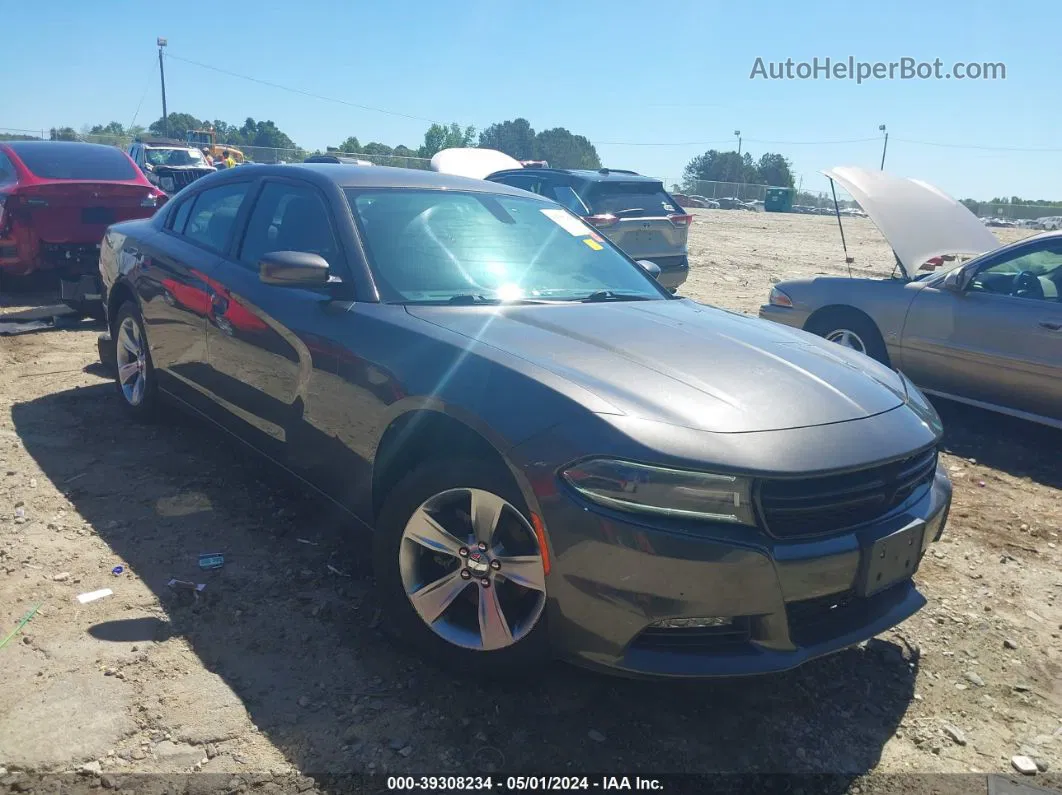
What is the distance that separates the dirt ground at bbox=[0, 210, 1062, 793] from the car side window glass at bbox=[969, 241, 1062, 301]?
209 centimetres

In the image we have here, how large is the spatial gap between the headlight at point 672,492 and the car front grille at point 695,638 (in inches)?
13.0

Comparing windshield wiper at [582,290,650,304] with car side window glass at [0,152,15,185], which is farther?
car side window glass at [0,152,15,185]

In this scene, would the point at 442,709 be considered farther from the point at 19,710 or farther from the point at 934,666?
the point at 934,666

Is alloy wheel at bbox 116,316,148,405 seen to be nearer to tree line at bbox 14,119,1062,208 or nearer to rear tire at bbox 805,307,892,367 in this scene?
rear tire at bbox 805,307,892,367

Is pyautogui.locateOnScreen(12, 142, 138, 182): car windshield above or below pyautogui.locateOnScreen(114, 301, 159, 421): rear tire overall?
above

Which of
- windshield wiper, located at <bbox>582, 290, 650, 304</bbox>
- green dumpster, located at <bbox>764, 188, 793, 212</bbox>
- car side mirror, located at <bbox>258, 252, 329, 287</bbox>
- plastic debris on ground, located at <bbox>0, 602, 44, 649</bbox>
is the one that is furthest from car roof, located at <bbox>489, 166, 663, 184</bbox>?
green dumpster, located at <bbox>764, 188, 793, 212</bbox>

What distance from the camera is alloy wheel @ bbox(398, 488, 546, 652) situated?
248 cm

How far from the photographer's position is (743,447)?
2318 millimetres

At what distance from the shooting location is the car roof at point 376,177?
12.1 feet

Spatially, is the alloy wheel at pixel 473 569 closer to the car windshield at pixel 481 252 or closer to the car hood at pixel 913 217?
the car windshield at pixel 481 252

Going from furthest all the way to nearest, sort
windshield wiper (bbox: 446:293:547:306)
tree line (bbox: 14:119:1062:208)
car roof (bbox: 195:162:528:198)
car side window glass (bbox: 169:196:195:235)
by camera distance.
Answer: tree line (bbox: 14:119:1062:208)
car side window glass (bbox: 169:196:195:235)
car roof (bbox: 195:162:528:198)
windshield wiper (bbox: 446:293:547:306)

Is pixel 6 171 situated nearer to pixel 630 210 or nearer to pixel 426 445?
pixel 630 210

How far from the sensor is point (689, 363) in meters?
2.79

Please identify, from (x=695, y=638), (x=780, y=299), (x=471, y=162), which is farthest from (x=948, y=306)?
(x=471, y=162)
